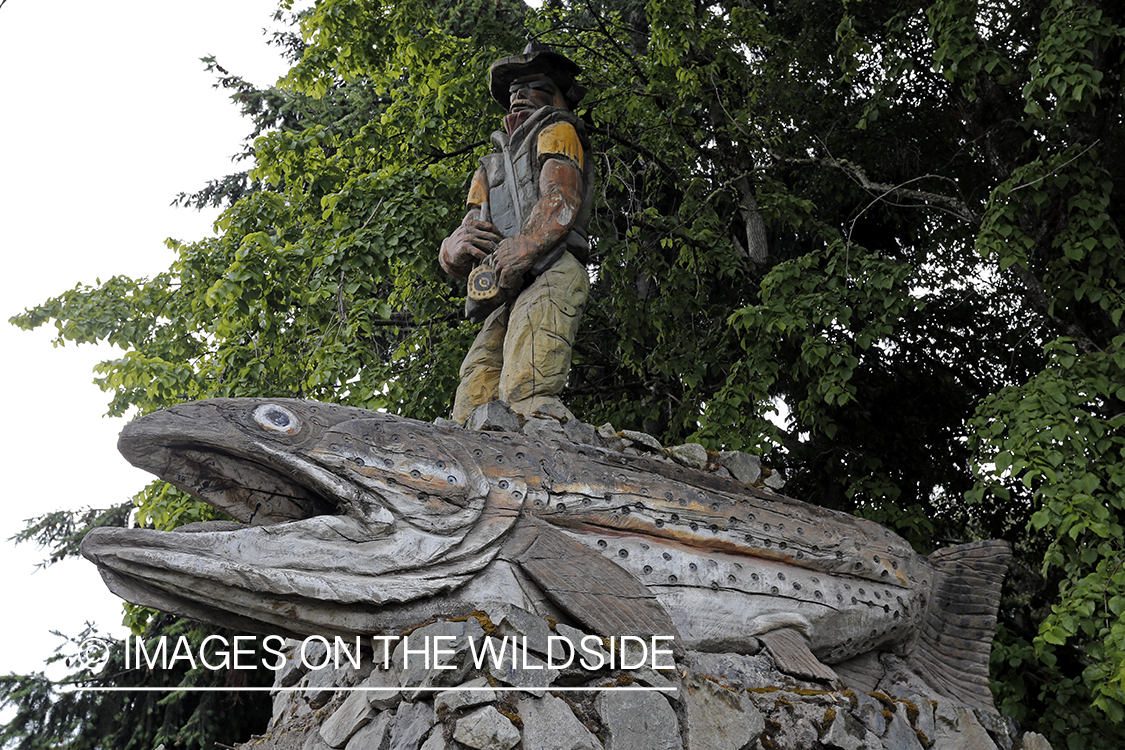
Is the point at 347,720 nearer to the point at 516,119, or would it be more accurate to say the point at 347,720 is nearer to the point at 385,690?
the point at 385,690

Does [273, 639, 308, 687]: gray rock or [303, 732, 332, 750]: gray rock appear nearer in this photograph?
[303, 732, 332, 750]: gray rock

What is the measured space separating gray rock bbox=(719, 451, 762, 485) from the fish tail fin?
1.16 metres

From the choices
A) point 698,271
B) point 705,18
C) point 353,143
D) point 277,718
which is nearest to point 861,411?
point 698,271

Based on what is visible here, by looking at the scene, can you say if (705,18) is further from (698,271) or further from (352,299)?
(352,299)

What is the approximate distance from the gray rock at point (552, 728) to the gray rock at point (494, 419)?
1.26 meters

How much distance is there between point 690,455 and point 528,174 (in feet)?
5.35

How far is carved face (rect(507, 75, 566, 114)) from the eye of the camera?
5473 mm

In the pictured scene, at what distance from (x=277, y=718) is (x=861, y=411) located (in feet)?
17.0

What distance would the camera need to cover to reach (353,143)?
8453 millimetres

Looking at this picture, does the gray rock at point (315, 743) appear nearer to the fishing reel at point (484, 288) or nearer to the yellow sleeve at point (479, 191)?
the fishing reel at point (484, 288)

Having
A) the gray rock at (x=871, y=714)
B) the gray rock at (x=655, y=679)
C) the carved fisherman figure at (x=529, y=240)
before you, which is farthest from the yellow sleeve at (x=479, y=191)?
the gray rock at (x=871, y=714)

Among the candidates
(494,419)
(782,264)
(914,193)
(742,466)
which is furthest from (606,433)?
(914,193)

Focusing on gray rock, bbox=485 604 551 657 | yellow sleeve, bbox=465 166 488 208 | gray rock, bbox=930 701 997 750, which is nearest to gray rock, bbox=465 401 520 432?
gray rock, bbox=485 604 551 657

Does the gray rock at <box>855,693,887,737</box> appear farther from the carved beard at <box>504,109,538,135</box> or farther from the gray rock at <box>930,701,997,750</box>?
the carved beard at <box>504,109,538,135</box>
